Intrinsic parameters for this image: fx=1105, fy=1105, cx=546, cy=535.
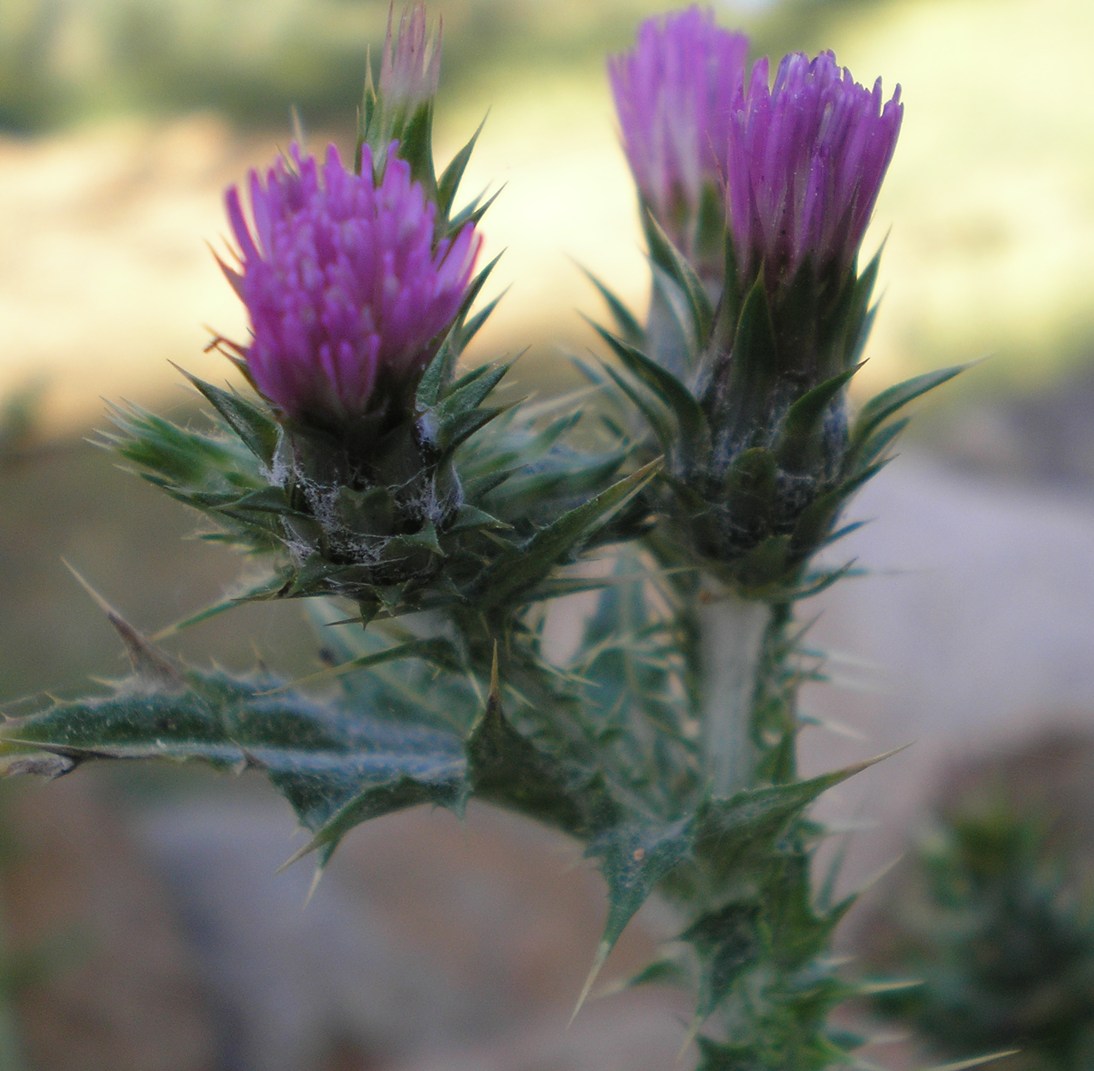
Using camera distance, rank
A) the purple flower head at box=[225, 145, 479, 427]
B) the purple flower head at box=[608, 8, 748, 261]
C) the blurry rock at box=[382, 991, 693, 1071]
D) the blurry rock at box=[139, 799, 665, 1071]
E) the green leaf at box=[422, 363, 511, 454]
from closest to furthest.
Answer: the purple flower head at box=[225, 145, 479, 427] → the green leaf at box=[422, 363, 511, 454] → the purple flower head at box=[608, 8, 748, 261] → the blurry rock at box=[382, 991, 693, 1071] → the blurry rock at box=[139, 799, 665, 1071]

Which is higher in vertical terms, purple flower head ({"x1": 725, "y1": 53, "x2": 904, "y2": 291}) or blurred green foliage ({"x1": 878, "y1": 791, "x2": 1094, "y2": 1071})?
purple flower head ({"x1": 725, "y1": 53, "x2": 904, "y2": 291})

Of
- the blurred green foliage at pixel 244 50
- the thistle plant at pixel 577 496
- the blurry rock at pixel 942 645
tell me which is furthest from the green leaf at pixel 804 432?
the blurred green foliage at pixel 244 50

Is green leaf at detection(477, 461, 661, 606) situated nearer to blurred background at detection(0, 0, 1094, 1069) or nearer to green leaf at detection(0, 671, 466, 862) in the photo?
green leaf at detection(0, 671, 466, 862)

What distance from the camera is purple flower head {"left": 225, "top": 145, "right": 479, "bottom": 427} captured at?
3.76 feet

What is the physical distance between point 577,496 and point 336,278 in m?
0.52

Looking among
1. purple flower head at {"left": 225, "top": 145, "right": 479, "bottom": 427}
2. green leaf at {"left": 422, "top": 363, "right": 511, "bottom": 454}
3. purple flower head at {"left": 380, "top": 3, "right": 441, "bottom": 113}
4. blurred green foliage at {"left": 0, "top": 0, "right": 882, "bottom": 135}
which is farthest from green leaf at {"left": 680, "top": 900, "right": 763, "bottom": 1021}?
blurred green foliage at {"left": 0, "top": 0, "right": 882, "bottom": 135}

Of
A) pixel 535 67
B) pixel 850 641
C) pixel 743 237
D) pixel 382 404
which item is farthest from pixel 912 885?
pixel 535 67

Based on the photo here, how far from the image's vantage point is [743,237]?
152cm

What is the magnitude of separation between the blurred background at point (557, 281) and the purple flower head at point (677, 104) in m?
3.61

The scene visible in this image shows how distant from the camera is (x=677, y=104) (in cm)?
180

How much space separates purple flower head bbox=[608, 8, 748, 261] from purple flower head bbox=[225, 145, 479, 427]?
2.03 ft

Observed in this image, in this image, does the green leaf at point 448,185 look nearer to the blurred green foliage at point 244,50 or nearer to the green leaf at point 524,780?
the green leaf at point 524,780

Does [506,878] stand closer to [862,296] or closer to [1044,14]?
[862,296]

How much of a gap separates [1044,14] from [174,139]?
10153 mm
